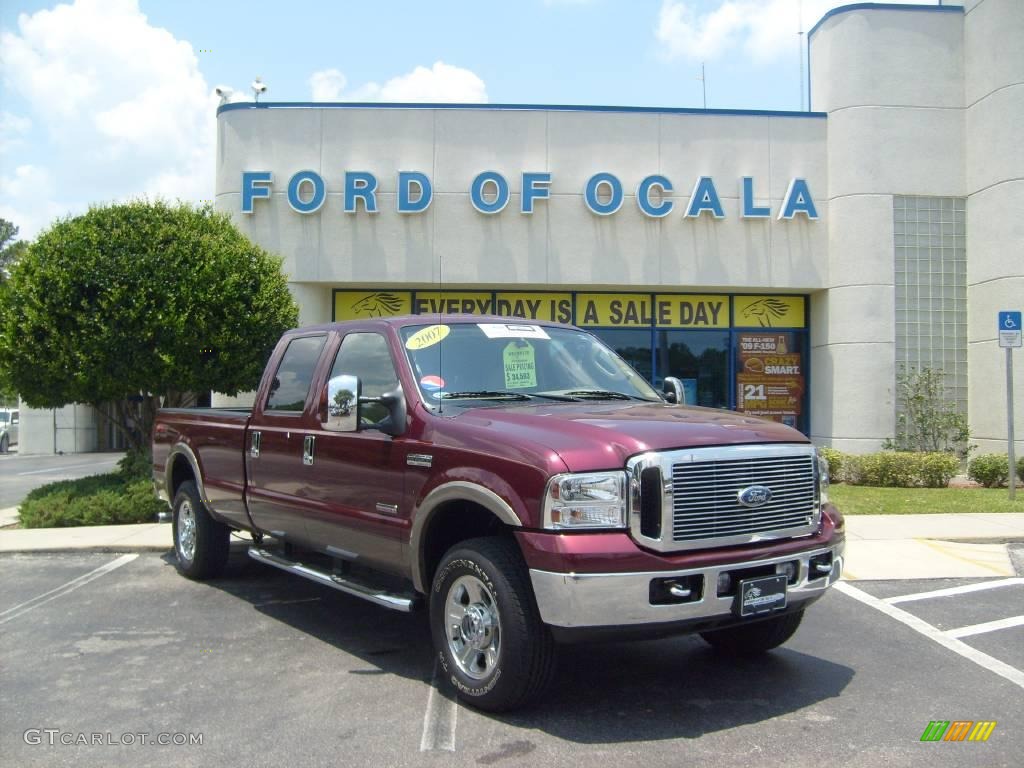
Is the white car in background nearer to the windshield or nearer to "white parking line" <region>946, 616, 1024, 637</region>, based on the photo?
the windshield

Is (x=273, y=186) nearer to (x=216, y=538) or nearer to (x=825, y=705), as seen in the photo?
(x=216, y=538)

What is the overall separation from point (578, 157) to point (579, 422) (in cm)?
1331

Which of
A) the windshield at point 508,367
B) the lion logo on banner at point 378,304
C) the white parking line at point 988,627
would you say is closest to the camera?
the windshield at point 508,367

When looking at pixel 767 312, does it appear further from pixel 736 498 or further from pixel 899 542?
pixel 736 498

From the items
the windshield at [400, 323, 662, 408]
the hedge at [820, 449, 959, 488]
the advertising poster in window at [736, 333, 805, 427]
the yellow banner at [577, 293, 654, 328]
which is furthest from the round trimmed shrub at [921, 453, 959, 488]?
→ the windshield at [400, 323, 662, 408]

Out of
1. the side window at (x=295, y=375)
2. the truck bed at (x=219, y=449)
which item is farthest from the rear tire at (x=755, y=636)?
the truck bed at (x=219, y=449)

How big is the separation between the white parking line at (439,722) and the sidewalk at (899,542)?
4718 mm

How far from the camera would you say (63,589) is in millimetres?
7578

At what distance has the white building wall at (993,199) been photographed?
52.2 ft

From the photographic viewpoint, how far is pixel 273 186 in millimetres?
16750

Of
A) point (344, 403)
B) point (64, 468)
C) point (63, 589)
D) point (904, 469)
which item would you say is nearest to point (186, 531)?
point (63, 589)

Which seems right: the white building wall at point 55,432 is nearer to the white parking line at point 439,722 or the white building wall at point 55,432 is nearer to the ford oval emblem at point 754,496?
the white parking line at point 439,722

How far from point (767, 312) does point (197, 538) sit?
43.8 feet

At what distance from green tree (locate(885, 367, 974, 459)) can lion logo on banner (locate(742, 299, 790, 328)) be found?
2.57m
